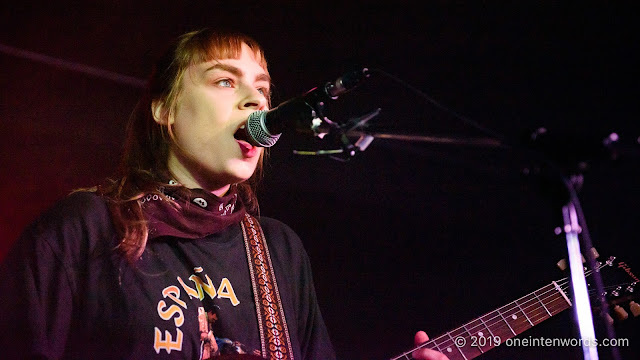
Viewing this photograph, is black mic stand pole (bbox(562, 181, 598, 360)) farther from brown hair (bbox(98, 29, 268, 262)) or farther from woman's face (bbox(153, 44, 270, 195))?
brown hair (bbox(98, 29, 268, 262))

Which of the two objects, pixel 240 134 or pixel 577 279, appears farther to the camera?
pixel 240 134

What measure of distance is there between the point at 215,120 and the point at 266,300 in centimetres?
56

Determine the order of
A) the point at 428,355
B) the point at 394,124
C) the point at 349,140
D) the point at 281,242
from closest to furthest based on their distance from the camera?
the point at 349,140 < the point at 428,355 < the point at 281,242 < the point at 394,124

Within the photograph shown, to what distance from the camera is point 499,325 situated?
1940mm

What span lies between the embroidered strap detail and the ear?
42cm

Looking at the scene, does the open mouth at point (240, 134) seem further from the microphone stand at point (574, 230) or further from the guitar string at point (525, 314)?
the guitar string at point (525, 314)

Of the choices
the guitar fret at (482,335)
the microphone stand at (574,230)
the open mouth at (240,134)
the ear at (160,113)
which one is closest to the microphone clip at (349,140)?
the microphone stand at (574,230)

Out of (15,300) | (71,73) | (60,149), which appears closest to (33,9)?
(71,73)

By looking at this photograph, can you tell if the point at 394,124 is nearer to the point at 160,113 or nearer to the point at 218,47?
the point at 218,47

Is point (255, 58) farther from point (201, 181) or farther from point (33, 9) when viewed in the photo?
point (33, 9)

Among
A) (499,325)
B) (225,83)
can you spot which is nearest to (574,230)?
(499,325)

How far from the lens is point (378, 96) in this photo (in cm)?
275

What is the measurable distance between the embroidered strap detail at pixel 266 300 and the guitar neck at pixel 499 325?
1.18 ft

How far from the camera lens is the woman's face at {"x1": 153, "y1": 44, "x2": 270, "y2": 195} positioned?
171 cm
